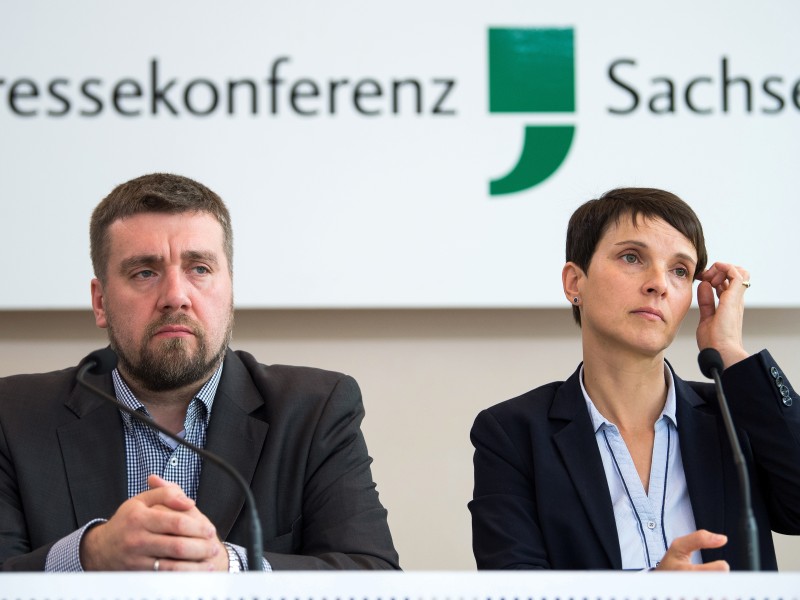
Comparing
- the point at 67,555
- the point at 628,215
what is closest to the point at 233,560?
the point at 67,555

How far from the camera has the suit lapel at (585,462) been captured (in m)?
1.75

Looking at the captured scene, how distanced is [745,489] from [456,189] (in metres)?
1.53

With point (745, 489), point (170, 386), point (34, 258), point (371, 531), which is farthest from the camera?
point (34, 258)

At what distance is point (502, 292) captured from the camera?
2682 millimetres

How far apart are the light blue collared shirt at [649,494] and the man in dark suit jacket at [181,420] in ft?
1.42

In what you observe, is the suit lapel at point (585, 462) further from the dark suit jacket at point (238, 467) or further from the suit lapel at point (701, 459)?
the dark suit jacket at point (238, 467)

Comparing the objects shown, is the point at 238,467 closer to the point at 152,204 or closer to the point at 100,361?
the point at 100,361

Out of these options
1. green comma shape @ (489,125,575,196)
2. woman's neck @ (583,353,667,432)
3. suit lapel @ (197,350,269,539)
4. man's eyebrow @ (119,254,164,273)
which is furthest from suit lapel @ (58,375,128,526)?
green comma shape @ (489,125,575,196)

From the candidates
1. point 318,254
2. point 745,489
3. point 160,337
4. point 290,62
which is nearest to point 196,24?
point 290,62

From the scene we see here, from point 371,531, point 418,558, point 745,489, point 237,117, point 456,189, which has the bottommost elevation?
point 418,558

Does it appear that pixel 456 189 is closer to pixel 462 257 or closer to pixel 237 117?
pixel 462 257

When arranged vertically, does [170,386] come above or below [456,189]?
below

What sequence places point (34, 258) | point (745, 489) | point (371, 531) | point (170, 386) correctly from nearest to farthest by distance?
point (745, 489)
point (371, 531)
point (170, 386)
point (34, 258)

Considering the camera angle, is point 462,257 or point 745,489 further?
point 462,257
